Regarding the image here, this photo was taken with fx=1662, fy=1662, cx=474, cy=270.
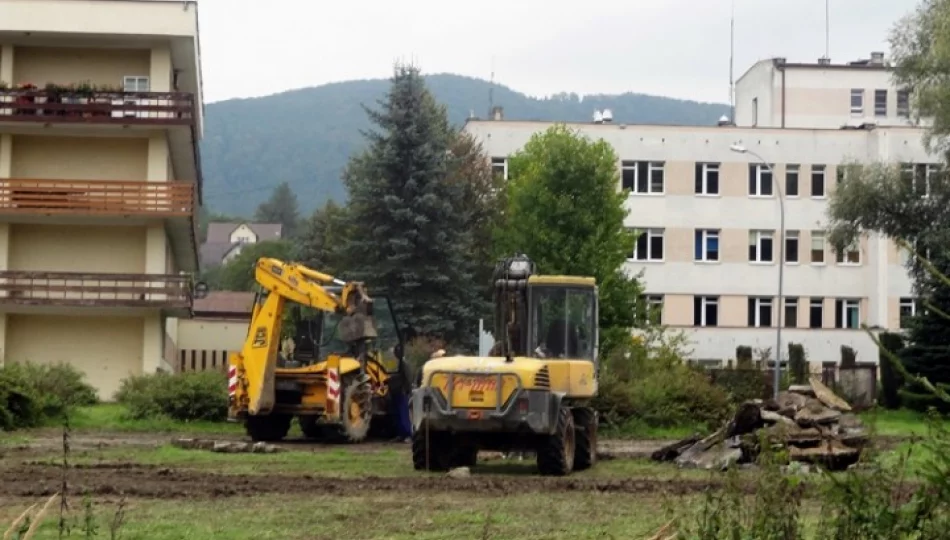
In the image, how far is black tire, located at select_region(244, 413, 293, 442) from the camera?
32.1 meters

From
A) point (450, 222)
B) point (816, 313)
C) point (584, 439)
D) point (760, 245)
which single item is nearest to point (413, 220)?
point (450, 222)

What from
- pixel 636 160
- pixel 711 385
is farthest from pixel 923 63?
pixel 636 160

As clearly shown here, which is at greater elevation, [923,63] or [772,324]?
[923,63]

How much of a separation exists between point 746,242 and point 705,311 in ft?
12.5

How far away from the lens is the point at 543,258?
61.9 m

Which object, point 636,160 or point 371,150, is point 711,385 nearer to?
point 371,150

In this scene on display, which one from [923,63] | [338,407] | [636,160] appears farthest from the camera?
[636,160]

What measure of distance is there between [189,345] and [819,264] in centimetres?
2993

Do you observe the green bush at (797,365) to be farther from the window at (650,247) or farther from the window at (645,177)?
the window at (645,177)

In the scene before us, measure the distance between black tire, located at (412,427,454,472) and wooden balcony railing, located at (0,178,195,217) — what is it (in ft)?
98.5

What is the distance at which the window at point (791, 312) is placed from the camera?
258 feet

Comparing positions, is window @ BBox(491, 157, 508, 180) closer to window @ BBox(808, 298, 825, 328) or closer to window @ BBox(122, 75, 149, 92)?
window @ BBox(808, 298, 825, 328)

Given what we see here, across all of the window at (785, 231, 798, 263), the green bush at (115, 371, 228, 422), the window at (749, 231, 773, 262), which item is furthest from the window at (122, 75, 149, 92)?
the window at (785, 231, 798, 263)

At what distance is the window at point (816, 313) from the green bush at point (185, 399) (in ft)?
146
